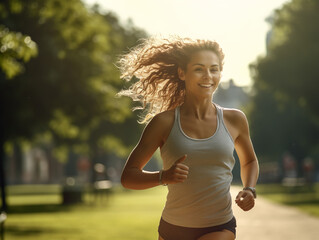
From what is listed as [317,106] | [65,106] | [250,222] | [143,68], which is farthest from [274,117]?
[143,68]

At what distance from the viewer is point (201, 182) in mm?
4613

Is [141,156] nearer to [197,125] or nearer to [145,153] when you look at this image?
[145,153]

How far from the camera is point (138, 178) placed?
184 inches

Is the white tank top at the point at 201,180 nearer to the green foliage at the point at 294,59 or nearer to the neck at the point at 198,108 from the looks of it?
the neck at the point at 198,108

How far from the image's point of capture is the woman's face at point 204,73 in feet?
15.9

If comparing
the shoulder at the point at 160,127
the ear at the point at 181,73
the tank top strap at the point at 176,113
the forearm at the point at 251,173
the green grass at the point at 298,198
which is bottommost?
the green grass at the point at 298,198

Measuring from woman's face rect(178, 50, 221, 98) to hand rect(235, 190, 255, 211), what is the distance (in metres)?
0.64

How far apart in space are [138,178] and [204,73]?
75cm

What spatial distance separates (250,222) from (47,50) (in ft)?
39.0

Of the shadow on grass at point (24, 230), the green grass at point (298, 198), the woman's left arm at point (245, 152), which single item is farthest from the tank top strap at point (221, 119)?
the green grass at point (298, 198)

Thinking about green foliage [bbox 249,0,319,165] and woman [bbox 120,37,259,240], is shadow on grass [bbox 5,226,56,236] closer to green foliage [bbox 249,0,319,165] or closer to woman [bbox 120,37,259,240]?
woman [bbox 120,37,259,240]

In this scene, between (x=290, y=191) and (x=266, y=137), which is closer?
(x=290, y=191)

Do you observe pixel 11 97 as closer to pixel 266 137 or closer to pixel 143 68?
pixel 143 68

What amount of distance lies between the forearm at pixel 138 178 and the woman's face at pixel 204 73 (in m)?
0.62
